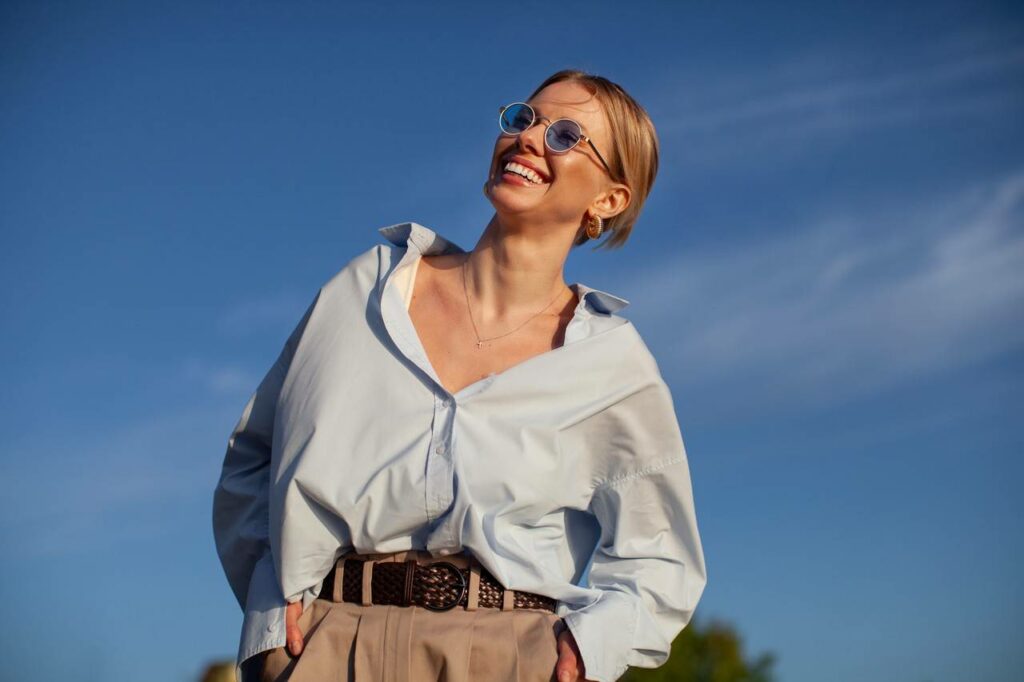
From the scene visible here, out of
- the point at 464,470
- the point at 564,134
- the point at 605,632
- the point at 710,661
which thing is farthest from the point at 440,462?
the point at 710,661

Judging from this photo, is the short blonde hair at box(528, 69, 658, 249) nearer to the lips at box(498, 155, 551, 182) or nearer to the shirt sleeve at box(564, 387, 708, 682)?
the lips at box(498, 155, 551, 182)

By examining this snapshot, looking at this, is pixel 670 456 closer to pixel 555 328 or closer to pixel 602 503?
pixel 602 503

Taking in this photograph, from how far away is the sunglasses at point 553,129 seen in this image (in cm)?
388

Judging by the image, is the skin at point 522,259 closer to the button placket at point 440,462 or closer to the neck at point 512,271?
the neck at point 512,271

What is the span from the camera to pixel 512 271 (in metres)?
3.93

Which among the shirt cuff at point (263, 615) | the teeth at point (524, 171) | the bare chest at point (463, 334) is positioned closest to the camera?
the shirt cuff at point (263, 615)

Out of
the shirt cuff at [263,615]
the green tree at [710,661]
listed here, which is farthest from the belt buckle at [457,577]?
the green tree at [710,661]

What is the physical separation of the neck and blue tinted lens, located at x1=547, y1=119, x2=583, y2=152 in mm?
282

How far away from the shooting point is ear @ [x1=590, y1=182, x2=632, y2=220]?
408cm

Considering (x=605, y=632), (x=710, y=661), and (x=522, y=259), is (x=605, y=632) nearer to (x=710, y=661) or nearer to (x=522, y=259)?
(x=522, y=259)

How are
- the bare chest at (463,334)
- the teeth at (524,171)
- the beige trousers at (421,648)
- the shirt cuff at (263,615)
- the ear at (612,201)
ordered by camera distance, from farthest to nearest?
the ear at (612,201), the teeth at (524,171), the bare chest at (463,334), the shirt cuff at (263,615), the beige trousers at (421,648)

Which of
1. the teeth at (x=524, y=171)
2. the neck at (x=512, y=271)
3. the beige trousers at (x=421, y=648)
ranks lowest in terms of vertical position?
the beige trousers at (x=421, y=648)

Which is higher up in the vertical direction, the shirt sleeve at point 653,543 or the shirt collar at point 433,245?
the shirt collar at point 433,245

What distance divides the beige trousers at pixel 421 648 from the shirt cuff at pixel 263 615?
88 mm
